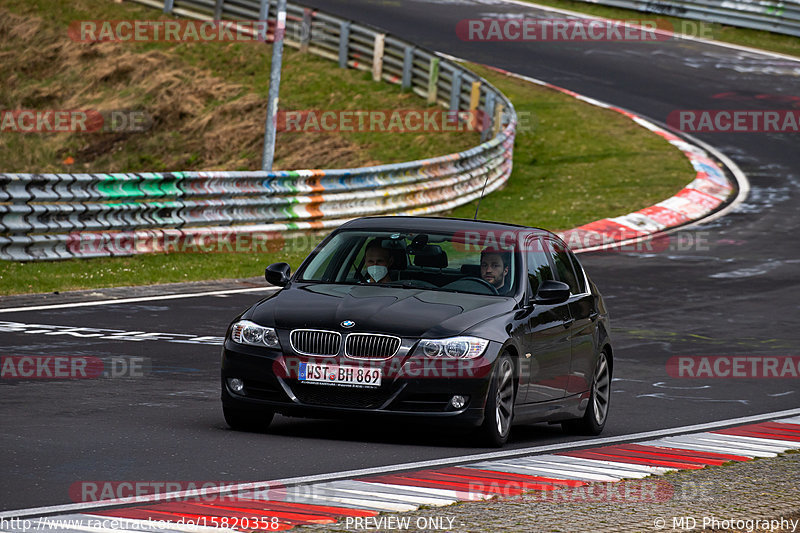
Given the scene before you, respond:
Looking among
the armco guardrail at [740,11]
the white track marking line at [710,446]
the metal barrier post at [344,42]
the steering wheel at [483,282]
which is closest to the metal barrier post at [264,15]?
the metal barrier post at [344,42]

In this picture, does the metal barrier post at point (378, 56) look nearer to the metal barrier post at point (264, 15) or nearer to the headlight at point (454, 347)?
the metal barrier post at point (264, 15)

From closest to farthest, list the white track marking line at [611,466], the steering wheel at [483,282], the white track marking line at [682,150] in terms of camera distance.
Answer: the white track marking line at [611,466], the steering wheel at [483,282], the white track marking line at [682,150]

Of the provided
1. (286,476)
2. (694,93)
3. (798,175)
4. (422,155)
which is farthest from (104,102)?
(286,476)

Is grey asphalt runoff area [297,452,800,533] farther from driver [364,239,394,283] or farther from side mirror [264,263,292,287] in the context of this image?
side mirror [264,263,292,287]

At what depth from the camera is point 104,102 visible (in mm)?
38250

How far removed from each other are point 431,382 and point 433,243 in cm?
158

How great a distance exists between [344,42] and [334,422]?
2959 cm

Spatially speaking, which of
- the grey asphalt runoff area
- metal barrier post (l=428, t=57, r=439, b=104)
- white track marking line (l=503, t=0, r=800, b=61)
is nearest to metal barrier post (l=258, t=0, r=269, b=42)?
metal barrier post (l=428, t=57, r=439, b=104)

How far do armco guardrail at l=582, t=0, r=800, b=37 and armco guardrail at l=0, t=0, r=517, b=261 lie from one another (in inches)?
667

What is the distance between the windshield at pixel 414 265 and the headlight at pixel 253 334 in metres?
0.95

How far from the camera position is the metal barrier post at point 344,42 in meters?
38.9

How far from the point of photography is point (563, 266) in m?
10.9

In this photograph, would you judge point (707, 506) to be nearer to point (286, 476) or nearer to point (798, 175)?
point (286, 476)

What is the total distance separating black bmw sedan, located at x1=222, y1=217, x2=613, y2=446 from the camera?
8.98m
